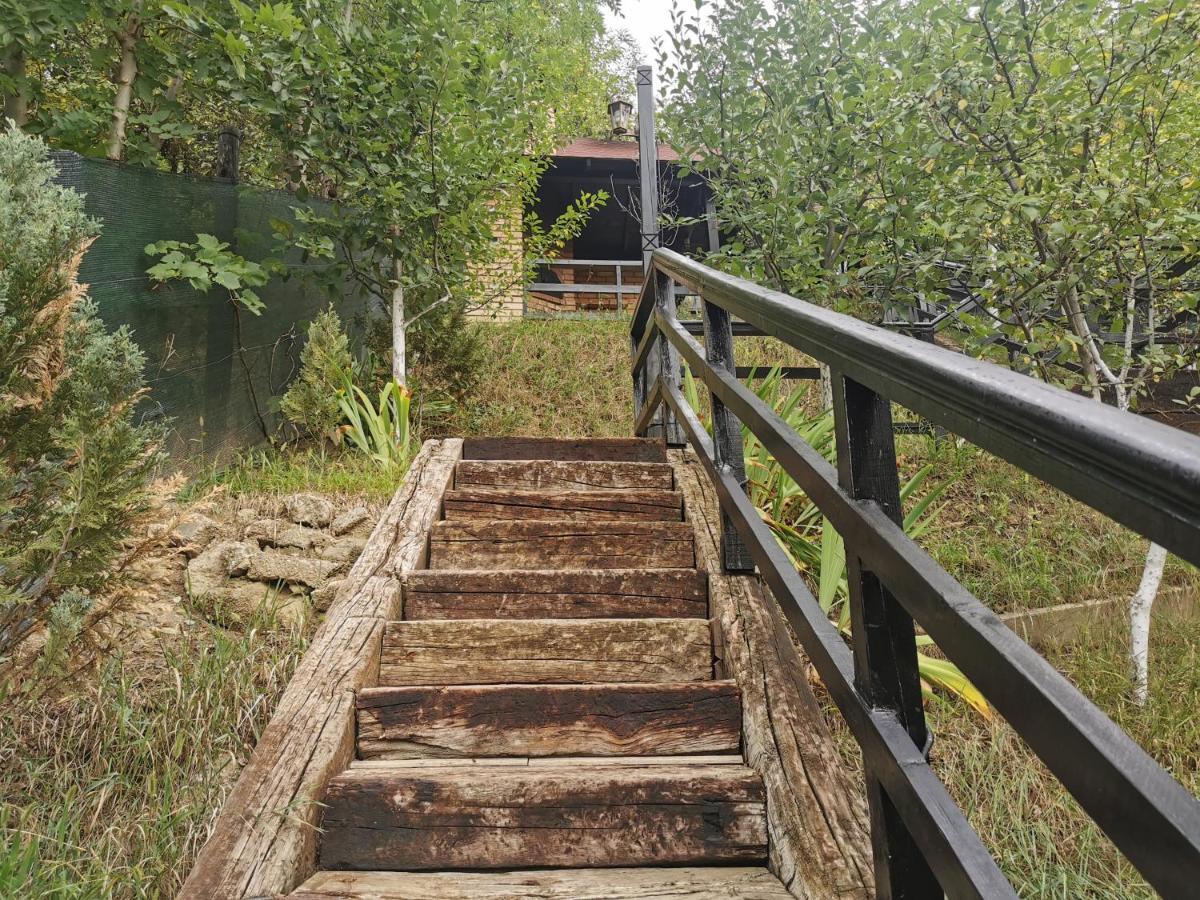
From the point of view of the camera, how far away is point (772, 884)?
52.9 inches

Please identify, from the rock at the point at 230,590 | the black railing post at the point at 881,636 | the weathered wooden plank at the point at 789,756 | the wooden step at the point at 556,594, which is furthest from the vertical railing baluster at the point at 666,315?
the black railing post at the point at 881,636

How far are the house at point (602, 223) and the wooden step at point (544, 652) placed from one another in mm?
7561

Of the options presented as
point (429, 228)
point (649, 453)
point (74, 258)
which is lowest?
point (649, 453)

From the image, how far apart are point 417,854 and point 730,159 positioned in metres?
3.96

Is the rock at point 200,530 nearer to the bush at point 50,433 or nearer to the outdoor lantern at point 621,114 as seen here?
the bush at point 50,433

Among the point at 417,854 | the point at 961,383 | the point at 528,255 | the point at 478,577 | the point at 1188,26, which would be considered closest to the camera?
the point at 961,383

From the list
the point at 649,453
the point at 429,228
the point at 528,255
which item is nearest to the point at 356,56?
the point at 429,228

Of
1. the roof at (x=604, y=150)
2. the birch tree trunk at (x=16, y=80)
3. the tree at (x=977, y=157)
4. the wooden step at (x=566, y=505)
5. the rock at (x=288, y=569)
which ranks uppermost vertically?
the roof at (x=604, y=150)

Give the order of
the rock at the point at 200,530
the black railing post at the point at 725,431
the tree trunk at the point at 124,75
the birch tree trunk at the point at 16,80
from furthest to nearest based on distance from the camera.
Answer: the tree trunk at the point at 124,75
the birch tree trunk at the point at 16,80
the rock at the point at 200,530
the black railing post at the point at 725,431

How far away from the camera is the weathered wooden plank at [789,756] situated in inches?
49.6

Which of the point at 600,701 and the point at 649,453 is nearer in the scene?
the point at 600,701

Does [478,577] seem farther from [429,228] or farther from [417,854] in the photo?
[429,228]

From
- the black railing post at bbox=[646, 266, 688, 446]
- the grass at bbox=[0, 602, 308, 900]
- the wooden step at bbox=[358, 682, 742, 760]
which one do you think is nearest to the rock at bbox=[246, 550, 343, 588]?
the grass at bbox=[0, 602, 308, 900]

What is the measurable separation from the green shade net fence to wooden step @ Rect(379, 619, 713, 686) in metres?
1.85
